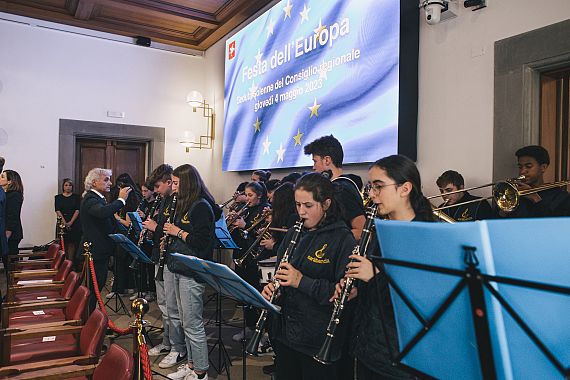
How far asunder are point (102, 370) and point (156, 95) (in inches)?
296

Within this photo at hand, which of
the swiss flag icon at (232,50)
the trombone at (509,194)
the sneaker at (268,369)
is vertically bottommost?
the sneaker at (268,369)

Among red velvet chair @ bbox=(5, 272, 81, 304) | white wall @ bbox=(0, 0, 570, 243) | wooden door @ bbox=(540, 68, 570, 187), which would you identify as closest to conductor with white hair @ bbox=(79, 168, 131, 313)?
red velvet chair @ bbox=(5, 272, 81, 304)

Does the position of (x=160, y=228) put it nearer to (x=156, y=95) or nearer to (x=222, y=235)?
(x=222, y=235)

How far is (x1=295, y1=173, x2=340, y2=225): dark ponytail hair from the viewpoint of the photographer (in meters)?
2.19

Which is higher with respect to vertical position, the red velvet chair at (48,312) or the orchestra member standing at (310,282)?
the orchestra member standing at (310,282)

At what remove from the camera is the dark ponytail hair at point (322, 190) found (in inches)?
86.3

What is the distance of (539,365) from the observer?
105cm

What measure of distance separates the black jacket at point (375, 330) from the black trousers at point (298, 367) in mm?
290

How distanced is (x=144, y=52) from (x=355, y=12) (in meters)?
5.29

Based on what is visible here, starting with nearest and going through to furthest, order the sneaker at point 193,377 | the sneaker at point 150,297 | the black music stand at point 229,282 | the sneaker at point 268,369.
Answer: the black music stand at point 229,282
the sneaker at point 193,377
the sneaker at point 268,369
the sneaker at point 150,297

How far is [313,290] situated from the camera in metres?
2.01

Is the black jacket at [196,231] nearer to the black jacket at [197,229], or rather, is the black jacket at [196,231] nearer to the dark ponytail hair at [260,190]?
the black jacket at [197,229]

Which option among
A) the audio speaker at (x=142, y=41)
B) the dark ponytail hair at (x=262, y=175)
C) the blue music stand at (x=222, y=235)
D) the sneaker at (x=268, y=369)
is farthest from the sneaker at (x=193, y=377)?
the audio speaker at (x=142, y=41)

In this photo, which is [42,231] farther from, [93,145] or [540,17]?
[540,17]
